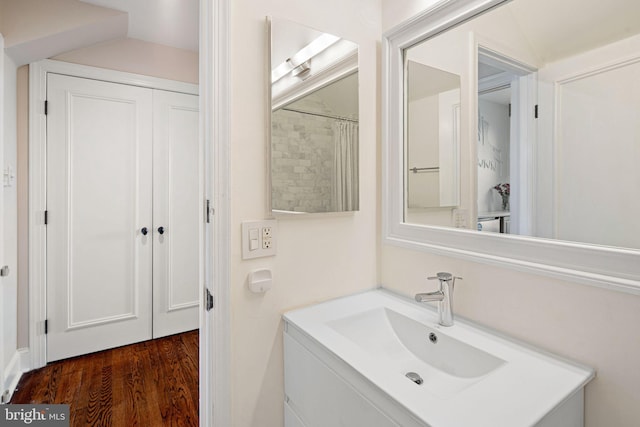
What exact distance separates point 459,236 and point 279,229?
0.64 meters

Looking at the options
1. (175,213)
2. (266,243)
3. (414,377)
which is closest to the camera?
(414,377)

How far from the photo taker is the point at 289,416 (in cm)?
116

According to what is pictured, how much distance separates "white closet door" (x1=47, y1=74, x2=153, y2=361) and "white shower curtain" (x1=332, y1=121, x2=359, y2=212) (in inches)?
78.6

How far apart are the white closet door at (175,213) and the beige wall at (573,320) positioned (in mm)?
2304

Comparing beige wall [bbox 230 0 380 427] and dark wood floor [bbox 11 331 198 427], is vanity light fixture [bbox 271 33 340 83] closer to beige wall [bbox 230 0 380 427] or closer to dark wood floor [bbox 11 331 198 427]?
beige wall [bbox 230 0 380 427]

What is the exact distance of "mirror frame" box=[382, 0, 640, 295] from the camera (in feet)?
2.62

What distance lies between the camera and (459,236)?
1.13 m

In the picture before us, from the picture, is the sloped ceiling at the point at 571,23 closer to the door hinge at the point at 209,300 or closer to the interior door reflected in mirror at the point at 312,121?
the interior door reflected in mirror at the point at 312,121

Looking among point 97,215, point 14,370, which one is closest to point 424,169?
point 97,215

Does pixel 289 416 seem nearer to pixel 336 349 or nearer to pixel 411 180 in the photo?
pixel 336 349

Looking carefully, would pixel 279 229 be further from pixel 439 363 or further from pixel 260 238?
pixel 439 363

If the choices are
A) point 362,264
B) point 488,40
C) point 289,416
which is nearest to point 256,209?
point 362,264

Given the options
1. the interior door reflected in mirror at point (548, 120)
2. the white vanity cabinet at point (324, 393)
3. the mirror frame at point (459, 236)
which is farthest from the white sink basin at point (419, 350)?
the interior door reflected in mirror at point (548, 120)

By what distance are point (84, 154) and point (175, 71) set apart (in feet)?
3.26
